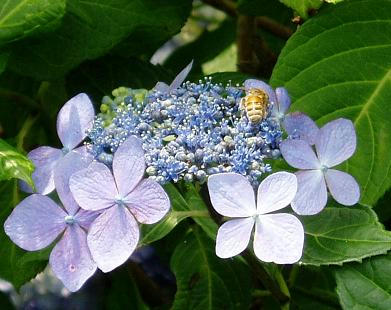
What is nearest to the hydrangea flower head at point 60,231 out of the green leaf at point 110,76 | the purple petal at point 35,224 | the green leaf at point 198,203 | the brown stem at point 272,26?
the purple petal at point 35,224

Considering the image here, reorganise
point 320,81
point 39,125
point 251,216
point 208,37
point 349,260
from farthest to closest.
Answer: point 208,37, point 39,125, point 320,81, point 349,260, point 251,216

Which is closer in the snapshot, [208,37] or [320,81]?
[320,81]

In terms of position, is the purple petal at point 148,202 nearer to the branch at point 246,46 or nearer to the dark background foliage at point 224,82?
the dark background foliage at point 224,82

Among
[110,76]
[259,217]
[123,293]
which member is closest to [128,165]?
[259,217]

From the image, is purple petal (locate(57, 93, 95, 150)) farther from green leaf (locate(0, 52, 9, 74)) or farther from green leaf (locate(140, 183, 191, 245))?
green leaf (locate(0, 52, 9, 74))

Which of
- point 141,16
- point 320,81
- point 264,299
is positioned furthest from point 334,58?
point 264,299

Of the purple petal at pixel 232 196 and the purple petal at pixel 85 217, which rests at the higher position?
the purple petal at pixel 232 196

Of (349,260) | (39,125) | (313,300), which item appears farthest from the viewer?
(39,125)

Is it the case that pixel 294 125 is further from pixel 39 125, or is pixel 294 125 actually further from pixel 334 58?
pixel 39 125
